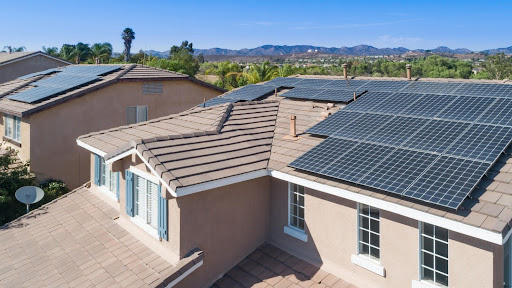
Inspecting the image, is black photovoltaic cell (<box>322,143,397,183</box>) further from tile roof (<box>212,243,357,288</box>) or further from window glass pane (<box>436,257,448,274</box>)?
tile roof (<box>212,243,357,288</box>)

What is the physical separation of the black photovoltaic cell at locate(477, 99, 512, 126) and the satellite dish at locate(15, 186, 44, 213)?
1674 cm

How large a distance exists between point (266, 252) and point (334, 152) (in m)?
3.80

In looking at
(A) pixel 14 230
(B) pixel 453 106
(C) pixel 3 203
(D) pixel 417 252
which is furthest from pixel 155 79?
(D) pixel 417 252

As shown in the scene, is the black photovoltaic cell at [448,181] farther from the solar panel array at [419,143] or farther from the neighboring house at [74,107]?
the neighboring house at [74,107]

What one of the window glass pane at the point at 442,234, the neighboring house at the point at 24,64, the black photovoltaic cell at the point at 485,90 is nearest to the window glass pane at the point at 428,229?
the window glass pane at the point at 442,234

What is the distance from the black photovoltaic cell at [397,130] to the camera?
10770 mm

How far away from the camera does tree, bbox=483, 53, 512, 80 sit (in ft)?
228

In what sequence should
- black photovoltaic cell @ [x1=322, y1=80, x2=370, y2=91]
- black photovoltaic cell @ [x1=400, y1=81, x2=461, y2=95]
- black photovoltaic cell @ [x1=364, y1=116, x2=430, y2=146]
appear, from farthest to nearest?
black photovoltaic cell @ [x1=322, y1=80, x2=370, y2=91] < black photovoltaic cell @ [x1=400, y1=81, x2=461, y2=95] < black photovoltaic cell @ [x1=364, y1=116, x2=430, y2=146]

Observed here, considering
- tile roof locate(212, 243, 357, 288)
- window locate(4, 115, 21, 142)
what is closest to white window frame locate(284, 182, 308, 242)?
tile roof locate(212, 243, 357, 288)

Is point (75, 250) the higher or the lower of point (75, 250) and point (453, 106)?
the lower

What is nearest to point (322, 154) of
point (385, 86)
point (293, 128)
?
point (293, 128)

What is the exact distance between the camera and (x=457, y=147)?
963cm

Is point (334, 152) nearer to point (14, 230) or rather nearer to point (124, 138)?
point (124, 138)

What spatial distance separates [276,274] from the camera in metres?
11.0
